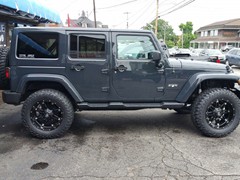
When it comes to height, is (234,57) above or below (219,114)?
above

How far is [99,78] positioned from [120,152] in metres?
1.33

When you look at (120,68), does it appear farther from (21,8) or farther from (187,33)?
(187,33)

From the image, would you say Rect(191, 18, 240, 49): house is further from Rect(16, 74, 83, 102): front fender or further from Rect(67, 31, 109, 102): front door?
Rect(16, 74, 83, 102): front fender

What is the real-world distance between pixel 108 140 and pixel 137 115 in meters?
1.71

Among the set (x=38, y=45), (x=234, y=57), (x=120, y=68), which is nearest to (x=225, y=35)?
(x=234, y=57)

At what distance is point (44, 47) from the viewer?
4617 mm

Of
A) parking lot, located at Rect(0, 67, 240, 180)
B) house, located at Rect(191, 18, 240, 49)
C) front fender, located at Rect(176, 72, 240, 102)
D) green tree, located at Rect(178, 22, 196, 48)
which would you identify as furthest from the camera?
green tree, located at Rect(178, 22, 196, 48)

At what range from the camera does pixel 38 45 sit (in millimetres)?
4602

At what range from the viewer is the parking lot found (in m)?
3.48

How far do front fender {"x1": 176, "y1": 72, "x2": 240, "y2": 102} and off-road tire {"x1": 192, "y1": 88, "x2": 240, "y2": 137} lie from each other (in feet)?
0.74

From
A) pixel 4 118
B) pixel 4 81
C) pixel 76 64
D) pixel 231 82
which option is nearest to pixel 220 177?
pixel 231 82

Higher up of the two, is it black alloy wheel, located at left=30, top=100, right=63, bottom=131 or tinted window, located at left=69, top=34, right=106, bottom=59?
tinted window, located at left=69, top=34, right=106, bottom=59

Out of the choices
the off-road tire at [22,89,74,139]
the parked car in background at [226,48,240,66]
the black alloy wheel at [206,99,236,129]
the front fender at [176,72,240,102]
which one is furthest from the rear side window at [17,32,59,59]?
the parked car in background at [226,48,240,66]

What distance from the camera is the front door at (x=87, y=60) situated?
15.1ft
